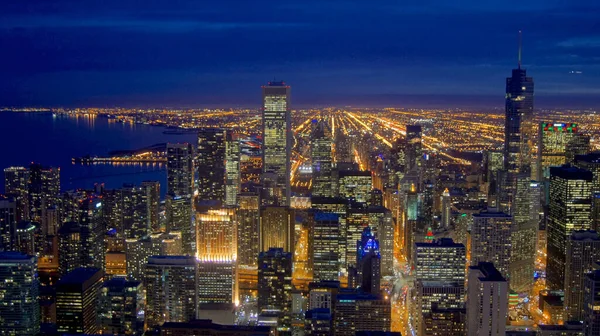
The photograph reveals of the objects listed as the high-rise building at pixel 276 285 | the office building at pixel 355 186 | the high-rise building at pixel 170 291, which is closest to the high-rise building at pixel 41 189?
the high-rise building at pixel 170 291

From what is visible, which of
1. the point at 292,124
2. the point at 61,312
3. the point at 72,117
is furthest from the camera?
the point at 292,124

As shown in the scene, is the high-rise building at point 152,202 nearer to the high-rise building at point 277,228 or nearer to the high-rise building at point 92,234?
the high-rise building at point 92,234

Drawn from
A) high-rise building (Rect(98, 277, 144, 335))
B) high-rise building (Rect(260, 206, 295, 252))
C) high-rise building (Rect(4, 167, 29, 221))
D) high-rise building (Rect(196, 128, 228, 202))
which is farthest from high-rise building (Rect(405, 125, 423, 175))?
high-rise building (Rect(98, 277, 144, 335))

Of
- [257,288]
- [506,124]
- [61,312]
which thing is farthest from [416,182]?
[61,312]

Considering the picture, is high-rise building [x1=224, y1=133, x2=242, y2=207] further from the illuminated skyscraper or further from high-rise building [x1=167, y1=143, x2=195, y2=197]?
the illuminated skyscraper

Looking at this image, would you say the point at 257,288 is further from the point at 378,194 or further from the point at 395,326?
the point at 378,194

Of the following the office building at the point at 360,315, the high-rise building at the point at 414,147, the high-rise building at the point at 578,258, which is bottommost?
the office building at the point at 360,315
